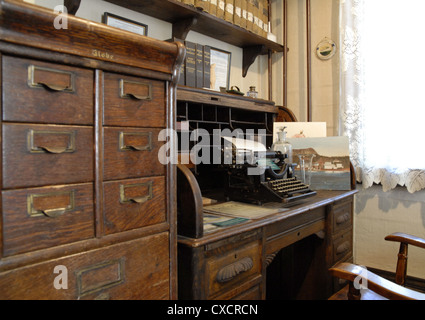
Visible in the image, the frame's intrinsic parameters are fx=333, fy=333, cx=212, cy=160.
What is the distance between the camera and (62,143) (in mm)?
927

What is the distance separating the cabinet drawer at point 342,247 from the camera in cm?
222

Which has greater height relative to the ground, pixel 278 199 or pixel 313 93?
pixel 313 93

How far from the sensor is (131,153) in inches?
43.0

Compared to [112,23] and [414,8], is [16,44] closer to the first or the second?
[112,23]

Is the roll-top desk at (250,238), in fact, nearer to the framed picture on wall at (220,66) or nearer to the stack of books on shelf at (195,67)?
the stack of books on shelf at (195,67)

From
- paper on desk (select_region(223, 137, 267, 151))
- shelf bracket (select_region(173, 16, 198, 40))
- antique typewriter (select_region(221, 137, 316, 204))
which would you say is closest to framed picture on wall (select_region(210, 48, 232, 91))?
shelf bracket (select_region(173, 16, 198, 40))

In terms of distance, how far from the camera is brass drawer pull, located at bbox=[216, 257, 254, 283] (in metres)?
1.30

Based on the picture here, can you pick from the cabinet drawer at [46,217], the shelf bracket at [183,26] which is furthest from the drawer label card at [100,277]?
the shelf bracket at [183,26]

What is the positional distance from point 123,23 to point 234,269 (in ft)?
5.15

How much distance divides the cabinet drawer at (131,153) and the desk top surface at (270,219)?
0.29 m

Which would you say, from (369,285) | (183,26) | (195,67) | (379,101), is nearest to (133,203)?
(369,285)

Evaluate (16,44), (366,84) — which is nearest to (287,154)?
(366,84)

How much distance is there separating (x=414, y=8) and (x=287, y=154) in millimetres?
1581
